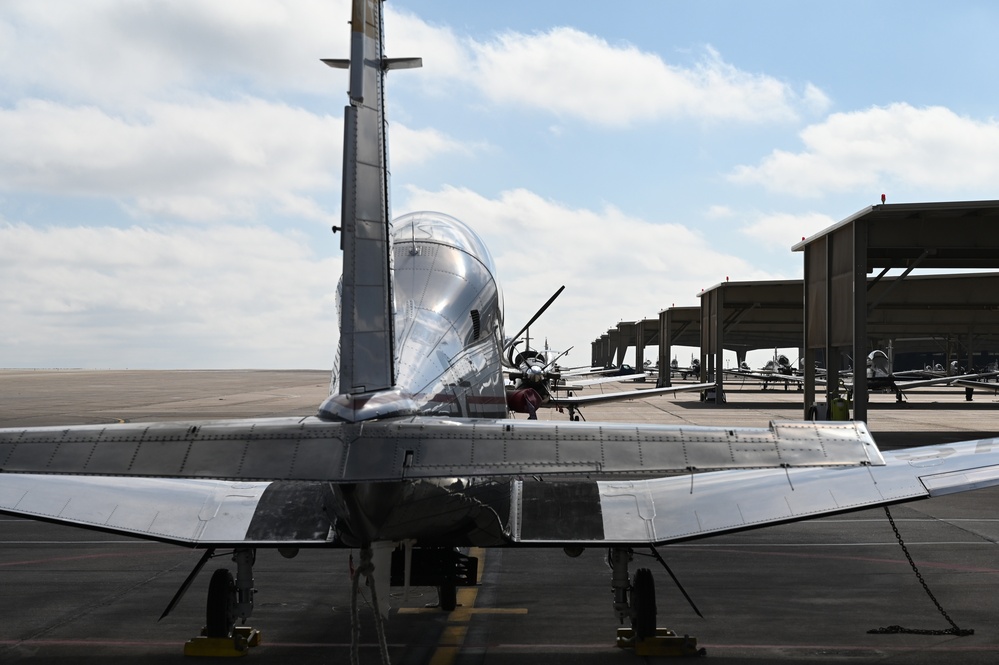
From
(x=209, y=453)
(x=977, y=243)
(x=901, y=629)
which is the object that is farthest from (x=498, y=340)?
(x=977, y=243)

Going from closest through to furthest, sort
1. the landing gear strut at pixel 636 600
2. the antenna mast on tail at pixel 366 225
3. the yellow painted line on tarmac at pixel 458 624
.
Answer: the antenna mast on tail at pixel 366 225 < the yellow painted line on tarmac at pixel 458 624 < the landing gear strut at pixel 636 600

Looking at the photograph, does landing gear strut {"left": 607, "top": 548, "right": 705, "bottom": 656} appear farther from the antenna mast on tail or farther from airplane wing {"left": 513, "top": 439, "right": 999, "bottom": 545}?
the antenna mast on tail

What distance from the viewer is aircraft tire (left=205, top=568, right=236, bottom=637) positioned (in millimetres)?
7895

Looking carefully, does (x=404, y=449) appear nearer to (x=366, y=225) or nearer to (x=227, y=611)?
(x=366, y=225)

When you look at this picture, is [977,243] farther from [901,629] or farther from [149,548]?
[149,548]

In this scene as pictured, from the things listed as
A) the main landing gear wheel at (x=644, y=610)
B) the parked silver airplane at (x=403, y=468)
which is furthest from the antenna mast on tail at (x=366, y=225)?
the main landing gear wheel at (x=644, y=610)

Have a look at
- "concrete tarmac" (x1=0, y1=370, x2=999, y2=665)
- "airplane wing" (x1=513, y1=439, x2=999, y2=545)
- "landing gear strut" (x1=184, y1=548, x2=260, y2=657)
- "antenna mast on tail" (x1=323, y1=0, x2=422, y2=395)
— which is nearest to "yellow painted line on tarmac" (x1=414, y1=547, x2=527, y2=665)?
"concrete tarmac" (x1=0, y1=370, x2=999, y2=665)

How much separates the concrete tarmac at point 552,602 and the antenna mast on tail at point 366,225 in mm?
2872

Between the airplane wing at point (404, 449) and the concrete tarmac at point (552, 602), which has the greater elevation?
the airplane wing at point (404, 449)

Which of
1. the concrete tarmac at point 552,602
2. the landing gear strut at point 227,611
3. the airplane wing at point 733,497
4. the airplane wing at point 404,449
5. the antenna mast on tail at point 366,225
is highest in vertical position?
the antenna mast on tail at point 366,225

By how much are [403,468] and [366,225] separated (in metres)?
1.90

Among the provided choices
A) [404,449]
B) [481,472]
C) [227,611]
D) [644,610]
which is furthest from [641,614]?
[227,611]

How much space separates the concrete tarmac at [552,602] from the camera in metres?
7.92

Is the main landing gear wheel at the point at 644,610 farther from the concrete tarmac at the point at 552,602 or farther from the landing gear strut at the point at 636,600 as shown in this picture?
the concrete tarmac at the point at 552,602
